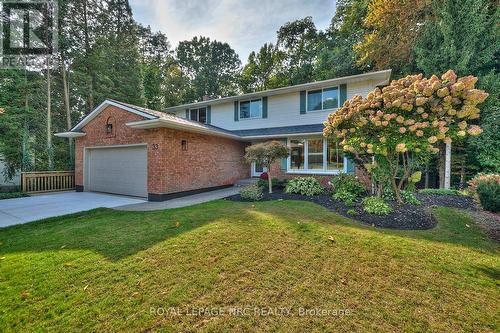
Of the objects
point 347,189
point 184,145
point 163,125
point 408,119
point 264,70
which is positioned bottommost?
point 347,189

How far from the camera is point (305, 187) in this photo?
8.77 meters

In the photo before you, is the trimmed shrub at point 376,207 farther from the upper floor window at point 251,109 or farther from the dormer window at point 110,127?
the dormer window at point 110,127

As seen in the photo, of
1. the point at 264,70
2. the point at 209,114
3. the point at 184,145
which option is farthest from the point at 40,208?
the point at 264,70

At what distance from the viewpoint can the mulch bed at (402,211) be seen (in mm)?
4953

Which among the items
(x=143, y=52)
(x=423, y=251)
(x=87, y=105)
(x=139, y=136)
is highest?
(x=143, y=52)

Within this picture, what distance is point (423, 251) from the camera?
3531 millimetres

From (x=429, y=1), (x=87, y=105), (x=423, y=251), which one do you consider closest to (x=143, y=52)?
(x=87, y=105)

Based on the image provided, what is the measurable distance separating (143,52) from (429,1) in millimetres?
27468

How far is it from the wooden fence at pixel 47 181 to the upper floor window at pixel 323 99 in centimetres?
1330

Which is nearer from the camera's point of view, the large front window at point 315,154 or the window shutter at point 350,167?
the window shutter at point 350,167

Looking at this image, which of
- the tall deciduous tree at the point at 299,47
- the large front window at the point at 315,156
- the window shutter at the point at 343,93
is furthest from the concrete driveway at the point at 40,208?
the tall deciduous tree at the point at 299,47

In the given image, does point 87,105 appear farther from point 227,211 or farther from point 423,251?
point 423,251

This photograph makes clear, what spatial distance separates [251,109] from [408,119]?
918 centimetres

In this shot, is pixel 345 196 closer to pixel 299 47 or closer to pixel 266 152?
pixel 266 152
